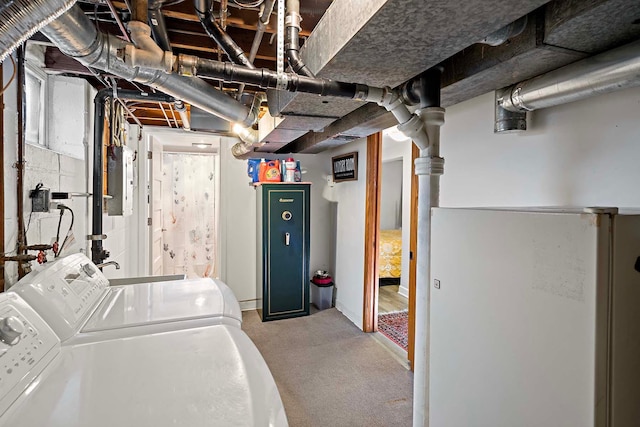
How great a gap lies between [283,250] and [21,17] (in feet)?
10.4

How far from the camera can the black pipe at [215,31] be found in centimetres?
136

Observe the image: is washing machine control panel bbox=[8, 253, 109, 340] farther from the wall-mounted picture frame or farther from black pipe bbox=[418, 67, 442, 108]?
the wall-mounted picture frame

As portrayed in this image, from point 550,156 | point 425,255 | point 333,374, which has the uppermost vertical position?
point 550,156

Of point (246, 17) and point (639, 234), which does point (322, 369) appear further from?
point (246, 17)

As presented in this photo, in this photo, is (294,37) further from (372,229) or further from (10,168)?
(372,229)

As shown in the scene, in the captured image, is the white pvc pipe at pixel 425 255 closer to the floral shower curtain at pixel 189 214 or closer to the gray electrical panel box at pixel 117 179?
the gray electrical panel box at pixel 117 179

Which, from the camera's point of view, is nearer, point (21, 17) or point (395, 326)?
point (21, 17)

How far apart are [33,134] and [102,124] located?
523mm

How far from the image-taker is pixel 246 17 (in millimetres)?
1766

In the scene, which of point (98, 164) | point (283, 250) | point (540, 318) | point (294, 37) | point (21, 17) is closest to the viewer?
point (21, 17)

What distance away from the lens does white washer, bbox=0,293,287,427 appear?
0.76m

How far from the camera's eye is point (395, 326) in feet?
11.7

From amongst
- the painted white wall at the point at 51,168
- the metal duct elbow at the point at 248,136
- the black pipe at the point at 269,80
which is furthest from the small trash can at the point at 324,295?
the black pipe at the point at 269,80

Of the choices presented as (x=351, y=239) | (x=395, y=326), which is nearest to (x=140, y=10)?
(x=351, y=239)
